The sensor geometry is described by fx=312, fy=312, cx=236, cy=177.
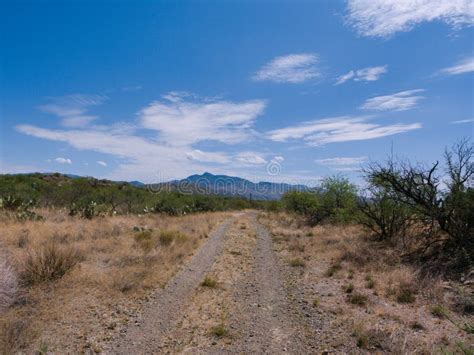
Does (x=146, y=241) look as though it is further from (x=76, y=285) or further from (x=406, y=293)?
(x=406, y=293)

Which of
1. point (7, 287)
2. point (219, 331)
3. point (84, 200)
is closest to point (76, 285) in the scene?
point (7, 287)

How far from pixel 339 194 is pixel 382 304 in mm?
20010

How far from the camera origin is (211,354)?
192 inches

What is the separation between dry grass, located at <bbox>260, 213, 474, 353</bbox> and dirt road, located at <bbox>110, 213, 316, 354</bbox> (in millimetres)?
683

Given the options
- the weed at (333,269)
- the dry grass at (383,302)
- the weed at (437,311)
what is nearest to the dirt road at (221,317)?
the dry grass at (383,302)

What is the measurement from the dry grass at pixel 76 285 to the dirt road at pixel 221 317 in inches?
20.8

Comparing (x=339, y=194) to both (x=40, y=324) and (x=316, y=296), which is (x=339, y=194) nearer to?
(x=316, y=296)

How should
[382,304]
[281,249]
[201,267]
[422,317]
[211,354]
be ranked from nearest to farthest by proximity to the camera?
1. [211,354]
2. [422,317]
3. [382,304]
4. [201,267]
5. [281,249]

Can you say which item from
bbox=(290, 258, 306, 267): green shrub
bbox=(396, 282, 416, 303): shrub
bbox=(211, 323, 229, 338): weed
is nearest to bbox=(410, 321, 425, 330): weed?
bbox=(396, 282, 416, 303): shrub

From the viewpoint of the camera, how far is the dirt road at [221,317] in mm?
5156

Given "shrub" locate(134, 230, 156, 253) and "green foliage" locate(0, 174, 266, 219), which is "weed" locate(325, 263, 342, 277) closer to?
"shrub" locate(134, 230, 156, 253)

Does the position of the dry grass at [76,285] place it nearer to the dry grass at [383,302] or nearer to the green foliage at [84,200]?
the dry grass at [383,302]

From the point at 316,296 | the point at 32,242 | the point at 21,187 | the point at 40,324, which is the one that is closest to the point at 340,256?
the point at 316,296

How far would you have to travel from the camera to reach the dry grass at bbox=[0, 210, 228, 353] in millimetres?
5036
